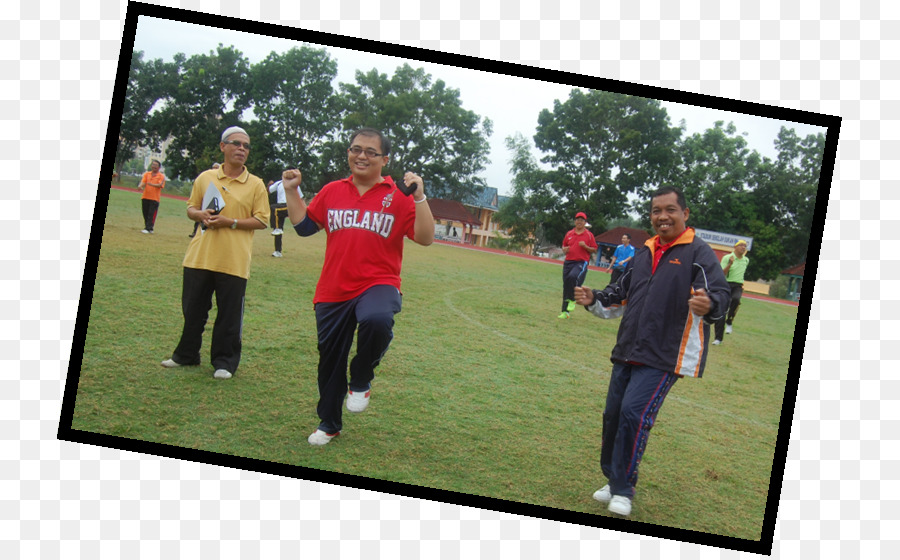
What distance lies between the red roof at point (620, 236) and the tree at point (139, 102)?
347 centimetres

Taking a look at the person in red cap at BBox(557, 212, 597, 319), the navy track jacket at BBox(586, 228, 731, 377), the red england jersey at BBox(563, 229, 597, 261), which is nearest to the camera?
the navy track jacket at BBox(586, 228, 731, 377)

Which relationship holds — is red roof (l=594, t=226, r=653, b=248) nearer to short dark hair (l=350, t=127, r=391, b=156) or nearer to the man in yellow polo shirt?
short dark hair (l=350, t=127, r=391, b=156)

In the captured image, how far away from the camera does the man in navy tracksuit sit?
12.5 ft

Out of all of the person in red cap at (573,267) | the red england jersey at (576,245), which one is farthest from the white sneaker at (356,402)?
the person in red cap at (573,267)

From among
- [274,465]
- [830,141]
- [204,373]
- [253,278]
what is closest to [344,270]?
[274,465]

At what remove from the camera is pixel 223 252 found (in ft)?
16.3

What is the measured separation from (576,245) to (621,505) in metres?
5.85

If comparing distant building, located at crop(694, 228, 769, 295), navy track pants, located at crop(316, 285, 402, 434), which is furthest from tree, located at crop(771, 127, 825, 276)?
navy track pants, located at crop(316, 285, 402, 434)

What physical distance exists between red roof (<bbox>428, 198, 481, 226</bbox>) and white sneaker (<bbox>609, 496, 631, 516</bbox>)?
2252 millimetres

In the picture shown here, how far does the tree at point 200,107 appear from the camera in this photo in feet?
15.2

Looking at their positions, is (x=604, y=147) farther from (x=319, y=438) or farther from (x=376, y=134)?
(x=319, y=438)

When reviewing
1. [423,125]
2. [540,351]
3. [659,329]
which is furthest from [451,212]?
[540,351]

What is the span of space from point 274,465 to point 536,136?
2.96m

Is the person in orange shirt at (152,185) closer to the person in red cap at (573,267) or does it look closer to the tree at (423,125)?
the tree at (423,125)
